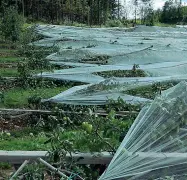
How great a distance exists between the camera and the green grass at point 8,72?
10547 millimetres

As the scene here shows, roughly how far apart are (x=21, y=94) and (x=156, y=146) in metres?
5.79

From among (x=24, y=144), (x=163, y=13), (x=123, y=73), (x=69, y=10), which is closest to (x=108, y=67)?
(x=123, y=73)

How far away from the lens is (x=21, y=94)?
849 cm

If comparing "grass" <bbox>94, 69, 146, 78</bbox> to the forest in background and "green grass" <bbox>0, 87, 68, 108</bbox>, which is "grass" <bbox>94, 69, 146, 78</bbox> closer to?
"green grass" <bbox>0, 87, 68, 108</bbox>

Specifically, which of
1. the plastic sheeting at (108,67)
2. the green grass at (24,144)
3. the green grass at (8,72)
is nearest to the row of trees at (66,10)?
the plastic sheeting at (108,67)

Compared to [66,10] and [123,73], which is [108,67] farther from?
[66,10]

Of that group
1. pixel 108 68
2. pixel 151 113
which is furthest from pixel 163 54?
pixel 151 113

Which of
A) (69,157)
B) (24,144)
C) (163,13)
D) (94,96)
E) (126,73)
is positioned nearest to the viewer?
(69,157)

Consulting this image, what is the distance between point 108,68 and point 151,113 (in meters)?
6.88

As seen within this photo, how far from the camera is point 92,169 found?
3258mm

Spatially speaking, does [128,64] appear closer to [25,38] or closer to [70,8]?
[25,38]

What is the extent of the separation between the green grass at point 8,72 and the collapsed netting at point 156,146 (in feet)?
24.2

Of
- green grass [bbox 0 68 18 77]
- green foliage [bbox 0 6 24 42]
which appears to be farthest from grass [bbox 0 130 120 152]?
green foliage [bbox 0 6 24 42]

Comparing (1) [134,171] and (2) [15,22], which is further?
(2) [15,22]
